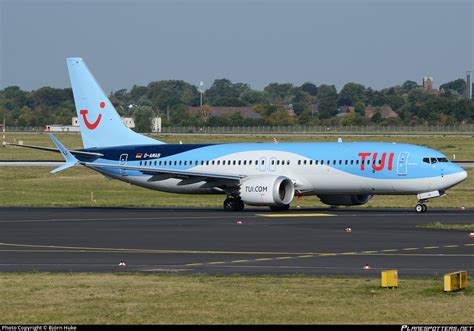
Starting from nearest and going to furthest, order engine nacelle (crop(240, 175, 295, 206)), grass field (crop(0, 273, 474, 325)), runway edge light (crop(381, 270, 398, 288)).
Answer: grass field (crop(0, 273, 474, 325)), runway edge light (crop(381, 270, 398, 288)), engine nacelle (crop(240, 175, 295, 206))

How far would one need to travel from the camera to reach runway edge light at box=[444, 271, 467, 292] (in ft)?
81.3

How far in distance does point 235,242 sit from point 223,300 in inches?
595

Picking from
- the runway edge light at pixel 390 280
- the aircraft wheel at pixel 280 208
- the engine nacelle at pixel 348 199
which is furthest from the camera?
the engine nacelle at pixel 348 199

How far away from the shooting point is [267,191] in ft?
184

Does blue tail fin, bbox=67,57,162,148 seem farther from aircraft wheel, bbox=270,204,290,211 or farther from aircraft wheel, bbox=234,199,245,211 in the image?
aircraft wheel, bbox=270,204,290,211

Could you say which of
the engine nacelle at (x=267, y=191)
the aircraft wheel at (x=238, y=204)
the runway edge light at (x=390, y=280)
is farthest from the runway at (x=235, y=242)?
the runway edge light at (x=390, y=280)

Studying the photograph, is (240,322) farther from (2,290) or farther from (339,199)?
(339,199)

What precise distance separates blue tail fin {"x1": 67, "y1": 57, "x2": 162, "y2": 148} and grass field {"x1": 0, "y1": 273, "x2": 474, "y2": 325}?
119 ft

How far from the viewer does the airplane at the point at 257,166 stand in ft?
181

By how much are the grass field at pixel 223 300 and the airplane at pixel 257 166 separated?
91.1 feet

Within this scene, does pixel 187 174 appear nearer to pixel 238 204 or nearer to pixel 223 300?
pixel 238 204

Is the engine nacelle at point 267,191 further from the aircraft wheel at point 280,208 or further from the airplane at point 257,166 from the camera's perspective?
the aircraft wheel at point 280,208

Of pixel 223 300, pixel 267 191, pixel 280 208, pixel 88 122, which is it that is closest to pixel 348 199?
pixel 280 208

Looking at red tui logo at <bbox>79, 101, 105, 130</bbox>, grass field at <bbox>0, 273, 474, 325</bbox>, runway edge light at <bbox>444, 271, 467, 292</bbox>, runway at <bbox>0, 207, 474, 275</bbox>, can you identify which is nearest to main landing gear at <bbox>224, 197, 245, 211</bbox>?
runway at <bbox>0, 207, 474, 275</bbox>
